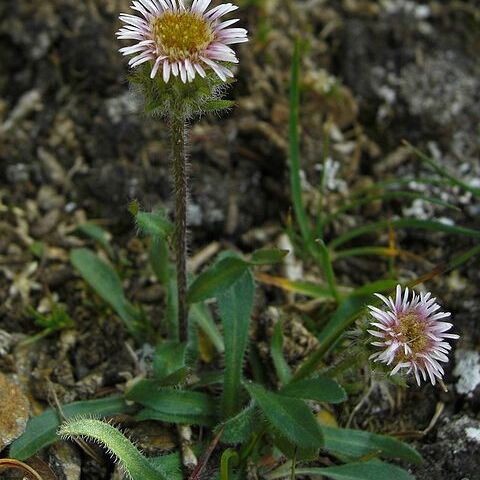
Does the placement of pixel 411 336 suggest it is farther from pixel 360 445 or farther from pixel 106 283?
pixel 106 283

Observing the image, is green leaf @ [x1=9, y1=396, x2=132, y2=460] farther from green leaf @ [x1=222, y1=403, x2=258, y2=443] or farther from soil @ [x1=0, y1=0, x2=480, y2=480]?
green leaf @ [x1=222, y1=403, x2=258, y2=443]

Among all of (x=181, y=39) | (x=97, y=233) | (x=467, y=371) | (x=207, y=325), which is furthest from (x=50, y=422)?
Result: (x=467, y=371)

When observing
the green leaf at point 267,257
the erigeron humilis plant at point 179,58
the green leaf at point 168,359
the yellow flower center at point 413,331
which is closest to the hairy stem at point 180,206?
the erigeron humilis plant at point 179,58

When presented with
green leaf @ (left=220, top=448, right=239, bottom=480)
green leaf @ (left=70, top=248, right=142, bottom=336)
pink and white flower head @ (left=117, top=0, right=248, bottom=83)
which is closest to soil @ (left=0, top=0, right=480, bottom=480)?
green leaf @ (left=70, top=248, right=142, bottom=336)

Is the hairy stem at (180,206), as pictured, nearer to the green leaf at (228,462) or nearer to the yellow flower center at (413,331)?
the green leaf at (228,462)

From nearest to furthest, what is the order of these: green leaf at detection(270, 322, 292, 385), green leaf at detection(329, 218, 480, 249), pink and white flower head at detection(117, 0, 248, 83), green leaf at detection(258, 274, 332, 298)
A: 1. pink and white flower head at detection(117, 0, 248, 83)
2. green leaf at detection(270, 322, 292, 385)
3. green leaf at detection(329, 218, 480, 249)
4. green leaf at detection(258, 274, 332, 298)

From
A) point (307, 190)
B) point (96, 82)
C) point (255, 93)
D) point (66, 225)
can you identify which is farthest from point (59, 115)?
point (307, 190)
